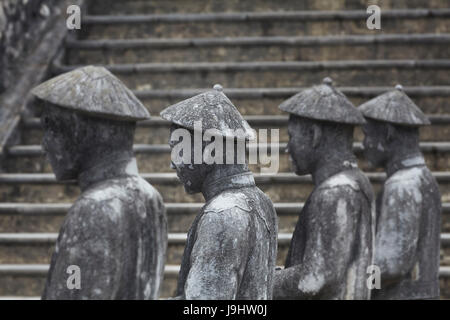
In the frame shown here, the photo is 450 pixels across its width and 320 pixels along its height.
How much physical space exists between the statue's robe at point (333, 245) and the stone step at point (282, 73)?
4427 mm

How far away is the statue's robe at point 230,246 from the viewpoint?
15.6 ft

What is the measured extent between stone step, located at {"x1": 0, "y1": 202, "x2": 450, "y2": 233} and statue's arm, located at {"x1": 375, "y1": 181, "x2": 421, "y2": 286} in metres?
1.92

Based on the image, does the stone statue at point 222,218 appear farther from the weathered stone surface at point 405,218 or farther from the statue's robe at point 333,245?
the weathered stone surface at point 405,218

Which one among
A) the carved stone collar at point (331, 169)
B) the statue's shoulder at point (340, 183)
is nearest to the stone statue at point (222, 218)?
the statue's shoulder at point (340, 183)

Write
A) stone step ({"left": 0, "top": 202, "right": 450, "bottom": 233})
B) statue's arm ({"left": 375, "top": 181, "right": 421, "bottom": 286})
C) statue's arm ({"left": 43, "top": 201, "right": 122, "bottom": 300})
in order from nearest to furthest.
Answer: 1. statue's arm ({"left": 43, "top": 201, "right": 122, "bottom": 300})
2. statue's arm ({"left": 375, "top": 181, "right": 421, "bottom": 286})
3. stone step ({"left": 0, "top": 202, "right": 450, "bottom": 233})

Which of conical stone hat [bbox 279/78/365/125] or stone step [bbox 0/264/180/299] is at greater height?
conical stone hat [bbox 279/78/365/125]

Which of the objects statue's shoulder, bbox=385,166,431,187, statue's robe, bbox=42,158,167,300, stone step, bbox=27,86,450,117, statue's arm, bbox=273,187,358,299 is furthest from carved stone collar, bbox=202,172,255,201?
stone step, bbox=27,86,450,117

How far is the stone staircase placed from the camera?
955 centimetres

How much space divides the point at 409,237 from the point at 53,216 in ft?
11.2

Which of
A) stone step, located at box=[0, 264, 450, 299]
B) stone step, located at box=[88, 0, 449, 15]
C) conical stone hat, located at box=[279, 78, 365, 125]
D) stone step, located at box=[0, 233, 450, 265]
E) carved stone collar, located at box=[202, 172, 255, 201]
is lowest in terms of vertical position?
stone step, located at box=[0, 264, 450, 299]

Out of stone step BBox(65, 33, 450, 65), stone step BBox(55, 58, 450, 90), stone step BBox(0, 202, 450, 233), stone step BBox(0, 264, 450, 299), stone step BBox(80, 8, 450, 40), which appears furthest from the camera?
stone step BBox(80, 8, 450, 40)

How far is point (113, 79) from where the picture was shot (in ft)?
17.8

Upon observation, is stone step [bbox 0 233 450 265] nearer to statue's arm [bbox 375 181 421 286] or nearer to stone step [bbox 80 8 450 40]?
statue's arm [bbox 375 181 421 286]

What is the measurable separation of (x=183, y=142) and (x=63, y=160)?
70cm
